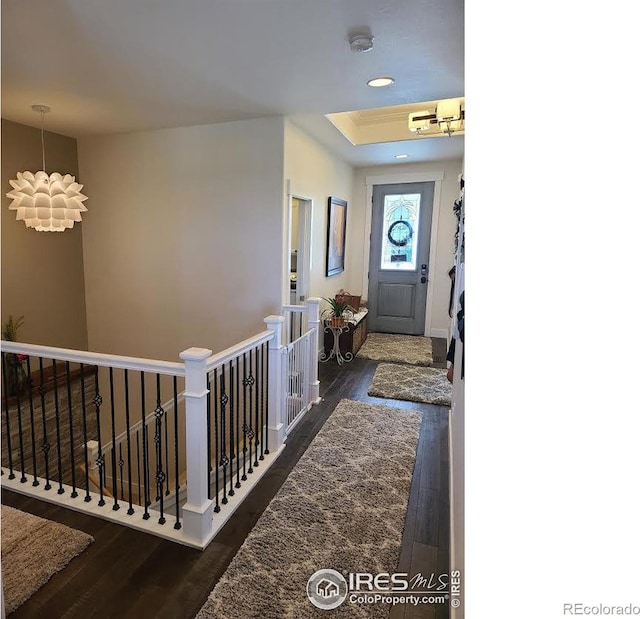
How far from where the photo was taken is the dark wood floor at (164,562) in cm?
167

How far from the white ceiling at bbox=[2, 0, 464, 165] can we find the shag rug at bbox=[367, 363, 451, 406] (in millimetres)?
2691

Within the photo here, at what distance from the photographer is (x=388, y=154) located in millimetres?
5270

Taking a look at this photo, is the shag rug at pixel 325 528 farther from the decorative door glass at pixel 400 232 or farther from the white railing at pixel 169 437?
the decorative door glass at pixel 400 232

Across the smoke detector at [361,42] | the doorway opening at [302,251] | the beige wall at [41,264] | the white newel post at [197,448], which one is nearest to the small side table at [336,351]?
the doorway opening at [302,251]

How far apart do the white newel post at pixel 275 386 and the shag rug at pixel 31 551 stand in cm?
125

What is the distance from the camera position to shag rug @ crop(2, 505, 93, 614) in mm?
1735

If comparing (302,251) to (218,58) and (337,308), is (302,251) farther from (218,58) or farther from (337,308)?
(218,58)

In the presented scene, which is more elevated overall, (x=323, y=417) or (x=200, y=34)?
(x=200, y=34)

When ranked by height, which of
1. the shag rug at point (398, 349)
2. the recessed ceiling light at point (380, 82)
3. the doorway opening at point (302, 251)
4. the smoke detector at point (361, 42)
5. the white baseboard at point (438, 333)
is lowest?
the shag rug at point (398, 349)
